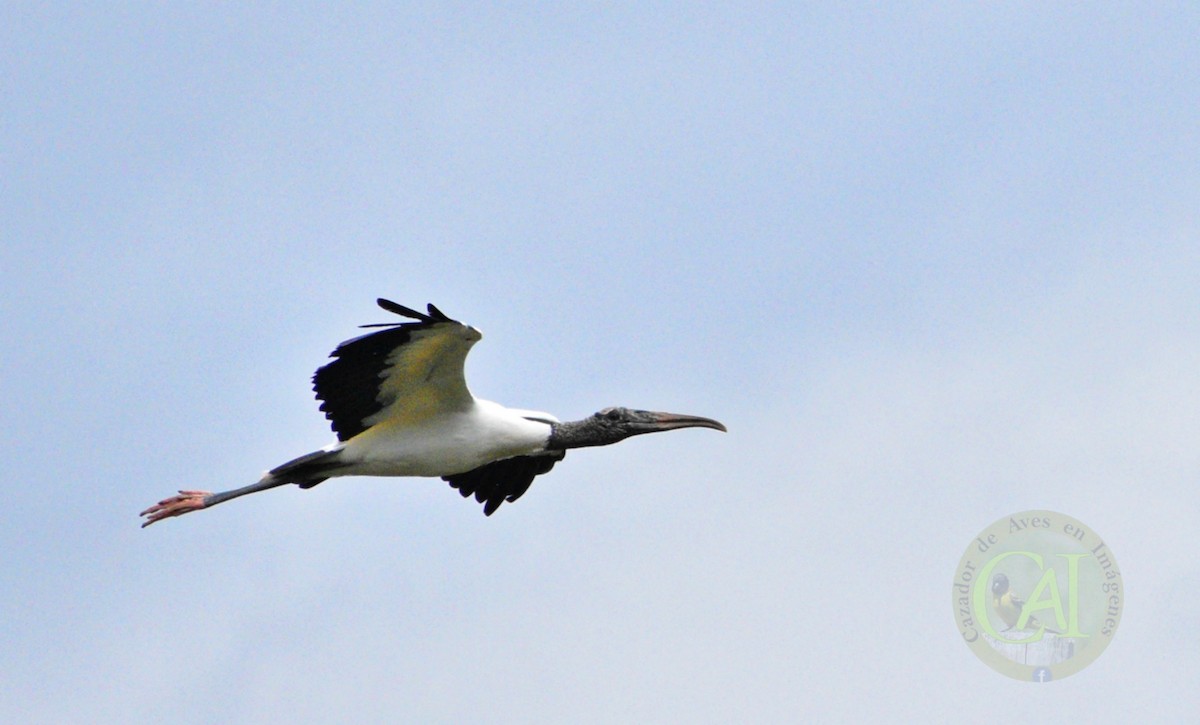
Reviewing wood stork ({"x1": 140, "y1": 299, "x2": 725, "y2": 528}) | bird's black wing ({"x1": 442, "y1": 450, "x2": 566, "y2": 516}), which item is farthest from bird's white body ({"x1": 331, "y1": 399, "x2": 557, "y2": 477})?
bird's black wing ({"x1": 442, "y1": 450, "x2": 566, "y2": 516})

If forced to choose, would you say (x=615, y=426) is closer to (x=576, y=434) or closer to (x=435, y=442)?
(x=576, y=434)

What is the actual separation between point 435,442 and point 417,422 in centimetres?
28

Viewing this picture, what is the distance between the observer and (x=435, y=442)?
79.7 ft

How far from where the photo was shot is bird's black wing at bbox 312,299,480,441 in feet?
75.1

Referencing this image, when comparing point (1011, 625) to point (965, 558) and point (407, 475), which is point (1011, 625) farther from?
point (407, 475)

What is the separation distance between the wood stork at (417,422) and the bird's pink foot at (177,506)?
0.4 inches

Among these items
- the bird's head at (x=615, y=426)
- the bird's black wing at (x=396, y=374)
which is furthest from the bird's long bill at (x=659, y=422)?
the bird's black wing at (x=396, y=374)

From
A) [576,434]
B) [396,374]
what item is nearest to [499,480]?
[576,434]

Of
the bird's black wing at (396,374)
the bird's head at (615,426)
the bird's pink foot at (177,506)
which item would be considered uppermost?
the bird's head at (615,426)

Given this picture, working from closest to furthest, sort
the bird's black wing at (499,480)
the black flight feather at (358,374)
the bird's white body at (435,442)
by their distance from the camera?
the black flight feather at (358,374)
the bird's white body at (435,442)
the bird's black wing at (499,480)

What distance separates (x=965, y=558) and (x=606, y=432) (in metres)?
4.33

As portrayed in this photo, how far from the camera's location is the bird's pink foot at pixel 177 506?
81.3 ft

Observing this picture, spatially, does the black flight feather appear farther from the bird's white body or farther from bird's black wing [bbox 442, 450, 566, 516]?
bird's black wing [bbox 442, 450, 566, 516]

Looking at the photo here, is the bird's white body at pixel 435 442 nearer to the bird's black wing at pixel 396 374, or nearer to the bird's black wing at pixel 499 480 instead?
the bird's black wing at pixel 396 374
